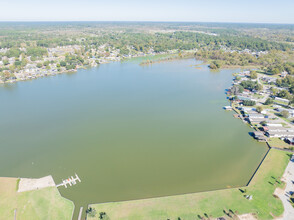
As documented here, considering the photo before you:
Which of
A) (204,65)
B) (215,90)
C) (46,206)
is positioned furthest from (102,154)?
(204,65)

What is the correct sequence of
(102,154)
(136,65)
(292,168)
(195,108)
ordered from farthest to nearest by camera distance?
(136,65)
(195,108)
(102,154)
(292,168)

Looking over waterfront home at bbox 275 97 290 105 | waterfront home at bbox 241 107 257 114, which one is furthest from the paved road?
waterfront home at bbox 275 97 290 105

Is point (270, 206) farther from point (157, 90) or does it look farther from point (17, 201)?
point (157, 90)

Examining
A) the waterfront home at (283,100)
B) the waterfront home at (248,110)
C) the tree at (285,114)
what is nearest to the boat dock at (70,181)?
the waterfront home at (248,110)

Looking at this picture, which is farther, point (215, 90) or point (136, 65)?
point (136, 65)

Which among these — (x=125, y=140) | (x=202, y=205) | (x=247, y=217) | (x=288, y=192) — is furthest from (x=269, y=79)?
(x=202, y=205)

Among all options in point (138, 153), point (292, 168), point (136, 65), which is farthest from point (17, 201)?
point (136, 65)

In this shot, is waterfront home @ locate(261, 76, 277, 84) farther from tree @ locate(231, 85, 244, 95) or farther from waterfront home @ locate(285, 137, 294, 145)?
waterfront home @ locate(285, 137, 294, 145)

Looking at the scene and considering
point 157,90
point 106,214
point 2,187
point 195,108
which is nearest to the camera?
point 106,214
